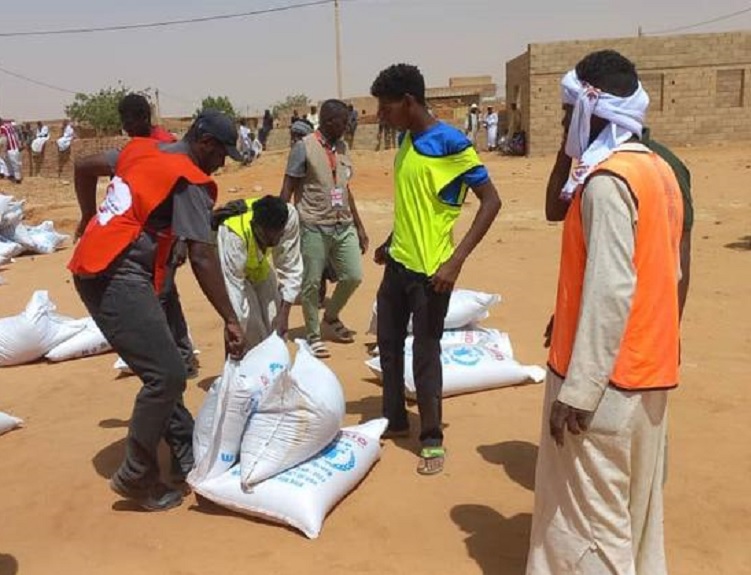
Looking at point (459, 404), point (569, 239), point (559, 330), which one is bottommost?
point (459, 404)

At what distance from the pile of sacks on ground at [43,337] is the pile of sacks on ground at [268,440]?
8.44ft

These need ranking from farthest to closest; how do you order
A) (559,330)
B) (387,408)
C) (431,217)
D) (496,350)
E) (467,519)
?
(496,350)
(387,408)
(431,217)
(467,519)
(559,330)

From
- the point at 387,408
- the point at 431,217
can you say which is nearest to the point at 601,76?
the point at 431,217

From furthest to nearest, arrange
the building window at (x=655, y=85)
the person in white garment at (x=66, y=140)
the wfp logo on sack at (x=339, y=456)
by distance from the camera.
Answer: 1. the building window at (x=655, y=85)
2. the person in white garment at (x=66, y=140)
3. the wfp logo on sack at (x=339, y=456)

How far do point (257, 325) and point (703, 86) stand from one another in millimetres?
21452

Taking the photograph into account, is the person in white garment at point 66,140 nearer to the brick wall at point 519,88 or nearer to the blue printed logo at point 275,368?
the brick wall at point 519,88

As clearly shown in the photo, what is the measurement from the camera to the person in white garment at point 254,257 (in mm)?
4281

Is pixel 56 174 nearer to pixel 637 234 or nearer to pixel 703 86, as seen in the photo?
pixel 703 86

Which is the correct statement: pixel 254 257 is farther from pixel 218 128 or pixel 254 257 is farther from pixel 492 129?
pixel 492 129

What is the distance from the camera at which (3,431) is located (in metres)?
4.40

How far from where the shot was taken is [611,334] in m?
2.18

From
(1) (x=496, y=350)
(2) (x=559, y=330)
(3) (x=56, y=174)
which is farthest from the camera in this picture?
(3) (x=56, y=174)

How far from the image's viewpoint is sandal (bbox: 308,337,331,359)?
558cm

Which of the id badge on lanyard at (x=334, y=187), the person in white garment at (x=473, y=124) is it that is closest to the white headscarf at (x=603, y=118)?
the id badge on lanyard at (x=334, y=187)
